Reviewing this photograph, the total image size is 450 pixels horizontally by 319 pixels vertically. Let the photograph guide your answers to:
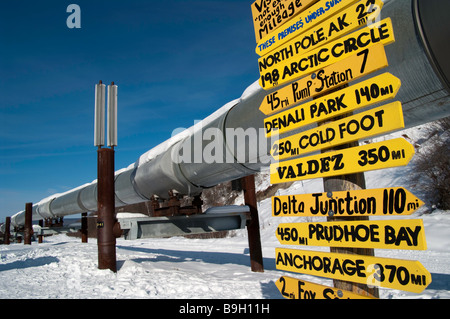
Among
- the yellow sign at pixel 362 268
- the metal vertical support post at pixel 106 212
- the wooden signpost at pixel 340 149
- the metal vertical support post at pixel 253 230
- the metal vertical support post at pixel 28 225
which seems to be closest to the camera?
the yellow sign at pixel 362 268

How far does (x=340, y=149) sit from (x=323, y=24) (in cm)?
84

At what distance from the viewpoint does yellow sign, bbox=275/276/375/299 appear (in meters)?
1.92

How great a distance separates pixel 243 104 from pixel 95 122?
13.7 ft

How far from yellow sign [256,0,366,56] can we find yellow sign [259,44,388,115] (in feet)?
0.65

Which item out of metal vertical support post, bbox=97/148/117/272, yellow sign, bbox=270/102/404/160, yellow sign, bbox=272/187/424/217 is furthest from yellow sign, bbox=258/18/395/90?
metal vertical support post, bbox=97/148/117/272

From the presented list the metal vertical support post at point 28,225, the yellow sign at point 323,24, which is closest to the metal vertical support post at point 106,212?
the yellow sign at point 323,24

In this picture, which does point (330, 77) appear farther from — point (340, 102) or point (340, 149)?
point (340, 149)

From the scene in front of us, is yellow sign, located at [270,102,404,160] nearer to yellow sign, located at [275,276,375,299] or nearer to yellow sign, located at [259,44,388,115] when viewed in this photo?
yellow sign, located at [259,44,388,115]

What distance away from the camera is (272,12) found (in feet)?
8.50

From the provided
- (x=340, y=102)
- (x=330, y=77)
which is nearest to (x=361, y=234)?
(x=340, y=102)

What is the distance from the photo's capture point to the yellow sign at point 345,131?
1703 millimetres

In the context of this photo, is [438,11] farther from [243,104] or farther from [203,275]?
[203,275]

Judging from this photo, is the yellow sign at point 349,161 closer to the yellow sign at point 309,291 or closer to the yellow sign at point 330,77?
the yellow sign at point 330,77
